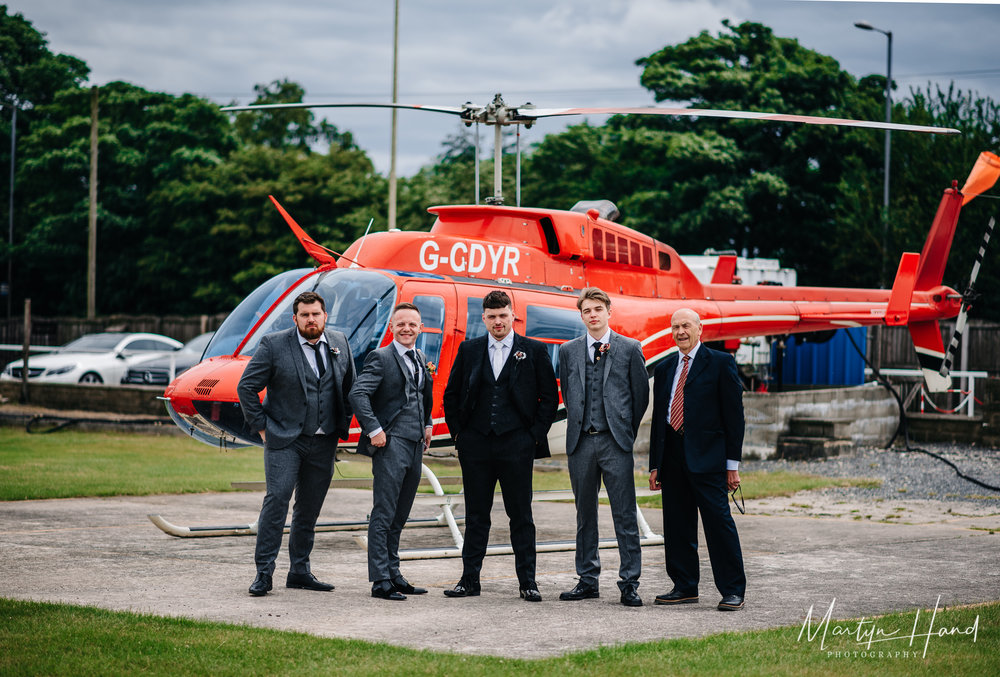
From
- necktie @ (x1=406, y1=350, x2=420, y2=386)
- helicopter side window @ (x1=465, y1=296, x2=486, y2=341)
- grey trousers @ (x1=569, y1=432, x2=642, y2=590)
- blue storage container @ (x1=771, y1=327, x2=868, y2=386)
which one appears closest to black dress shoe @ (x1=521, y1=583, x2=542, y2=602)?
grey trousers @ (x1=569, y1=432, x2=642, y2=590)

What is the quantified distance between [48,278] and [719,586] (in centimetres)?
4249

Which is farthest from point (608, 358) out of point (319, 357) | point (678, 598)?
point (319, 357)

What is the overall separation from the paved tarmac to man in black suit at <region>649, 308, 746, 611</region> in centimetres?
26

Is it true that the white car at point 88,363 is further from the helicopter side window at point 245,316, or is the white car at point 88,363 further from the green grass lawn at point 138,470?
the helicopter side window at point 245,316

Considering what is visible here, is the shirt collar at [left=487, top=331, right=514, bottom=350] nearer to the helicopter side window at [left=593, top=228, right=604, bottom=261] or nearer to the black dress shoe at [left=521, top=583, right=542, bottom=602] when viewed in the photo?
the black dress shoe at [left=521, top=583, right=542, bottom=602]

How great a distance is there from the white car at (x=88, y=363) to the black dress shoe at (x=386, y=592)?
67.0 feet

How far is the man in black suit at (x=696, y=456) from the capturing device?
7043 mm

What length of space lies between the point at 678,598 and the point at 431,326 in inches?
129

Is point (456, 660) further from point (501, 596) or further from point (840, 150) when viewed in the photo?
point (840, 150)

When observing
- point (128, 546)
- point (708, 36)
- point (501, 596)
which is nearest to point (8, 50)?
point (708, 36)

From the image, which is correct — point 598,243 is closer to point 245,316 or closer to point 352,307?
point 352,307

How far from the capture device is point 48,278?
145ft

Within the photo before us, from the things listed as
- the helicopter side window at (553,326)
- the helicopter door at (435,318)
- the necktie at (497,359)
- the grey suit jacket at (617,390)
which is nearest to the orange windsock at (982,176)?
the helicopter side window at (553,326)

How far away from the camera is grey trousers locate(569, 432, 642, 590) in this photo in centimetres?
729
